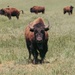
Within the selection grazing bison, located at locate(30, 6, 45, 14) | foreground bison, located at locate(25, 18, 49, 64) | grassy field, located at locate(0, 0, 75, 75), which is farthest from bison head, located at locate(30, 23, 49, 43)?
grazing bison, located at locate(30, 6, 45, 14)

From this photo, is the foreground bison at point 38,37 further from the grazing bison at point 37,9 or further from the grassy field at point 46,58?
the grazing bison at point 37,9

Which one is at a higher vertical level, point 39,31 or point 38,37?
point 39,31

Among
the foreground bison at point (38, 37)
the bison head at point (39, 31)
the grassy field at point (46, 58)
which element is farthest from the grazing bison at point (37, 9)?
the bison head at point (39, 31)

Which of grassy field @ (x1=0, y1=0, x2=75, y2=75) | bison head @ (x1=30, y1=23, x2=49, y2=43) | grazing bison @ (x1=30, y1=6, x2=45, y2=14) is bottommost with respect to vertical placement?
grazing bison @ (x1=30, y1=6, x2=45, y2=14)

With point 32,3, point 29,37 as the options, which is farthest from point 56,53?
point 32,3

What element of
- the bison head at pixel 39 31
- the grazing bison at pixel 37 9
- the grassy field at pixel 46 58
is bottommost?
the grazing bison at pixel 37 9

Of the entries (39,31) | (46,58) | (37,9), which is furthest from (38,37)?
(37,9)

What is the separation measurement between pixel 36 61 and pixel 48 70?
219 centimetres

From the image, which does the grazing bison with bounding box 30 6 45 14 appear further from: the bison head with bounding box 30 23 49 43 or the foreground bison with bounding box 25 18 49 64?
the bison head with bounding box 30 23 49 43

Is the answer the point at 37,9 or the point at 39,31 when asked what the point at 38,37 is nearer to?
the point at 39,31

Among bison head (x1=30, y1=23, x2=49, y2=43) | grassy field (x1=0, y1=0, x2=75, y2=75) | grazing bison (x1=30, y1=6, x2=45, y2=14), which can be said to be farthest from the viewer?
grazing bison (x1=30, y1=6, x2=45, y2=14)

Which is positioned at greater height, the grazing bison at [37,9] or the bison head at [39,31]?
the bison head at [39,31]

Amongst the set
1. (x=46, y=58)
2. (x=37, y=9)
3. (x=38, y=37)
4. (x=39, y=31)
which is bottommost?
(x=37, y=9)

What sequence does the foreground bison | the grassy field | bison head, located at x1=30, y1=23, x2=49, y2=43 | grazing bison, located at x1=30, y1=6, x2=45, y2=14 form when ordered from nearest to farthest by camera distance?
1. the grassy field
2. bison head, located at x1=30, y1=23, x2=49, y2=43
3. the foreground bison
4. grazing bison, located at x1=30, y1=6, x2=45, y2=14
